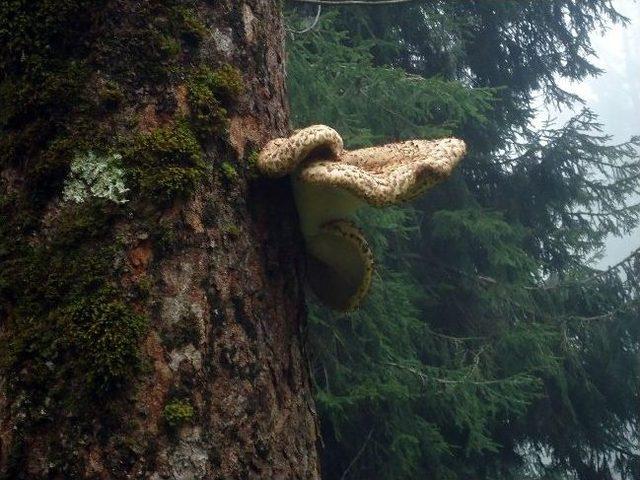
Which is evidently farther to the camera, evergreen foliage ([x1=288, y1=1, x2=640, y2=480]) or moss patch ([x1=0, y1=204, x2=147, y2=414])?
evergreen foliage ([x1=288, y1=1, x2=640, y2=480])

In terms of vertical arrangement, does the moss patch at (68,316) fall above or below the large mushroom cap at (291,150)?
below

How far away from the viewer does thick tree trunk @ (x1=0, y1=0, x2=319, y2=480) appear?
126 cm

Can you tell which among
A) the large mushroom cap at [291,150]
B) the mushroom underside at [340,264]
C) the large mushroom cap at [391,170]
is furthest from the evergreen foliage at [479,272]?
the large mushroom cap at [291,150]

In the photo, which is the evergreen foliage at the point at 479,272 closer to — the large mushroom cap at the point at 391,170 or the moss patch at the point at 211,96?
the large mushroom cap at the point at 391,170

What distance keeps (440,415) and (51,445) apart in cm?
707

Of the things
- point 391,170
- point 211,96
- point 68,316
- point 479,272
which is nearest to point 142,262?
point 68,316

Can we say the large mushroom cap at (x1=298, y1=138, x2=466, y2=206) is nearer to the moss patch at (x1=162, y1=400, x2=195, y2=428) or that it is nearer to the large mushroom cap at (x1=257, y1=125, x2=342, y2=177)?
the large mushroom cap at (x1=257, y1=125, x2=342, y2=177)

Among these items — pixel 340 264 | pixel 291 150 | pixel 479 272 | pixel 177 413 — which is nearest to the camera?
pixel 177 413

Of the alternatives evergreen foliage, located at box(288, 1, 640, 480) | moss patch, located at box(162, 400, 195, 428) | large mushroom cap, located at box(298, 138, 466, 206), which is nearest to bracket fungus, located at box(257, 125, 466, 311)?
large mushroom cap, located at box(298, 138, 466, 206)

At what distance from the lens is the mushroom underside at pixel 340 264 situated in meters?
1.89

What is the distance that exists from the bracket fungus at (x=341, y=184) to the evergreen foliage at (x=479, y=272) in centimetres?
424

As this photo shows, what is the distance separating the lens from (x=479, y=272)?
10.3 m

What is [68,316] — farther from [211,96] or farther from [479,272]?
[479,272]

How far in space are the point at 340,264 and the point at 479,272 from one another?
8.65 m
